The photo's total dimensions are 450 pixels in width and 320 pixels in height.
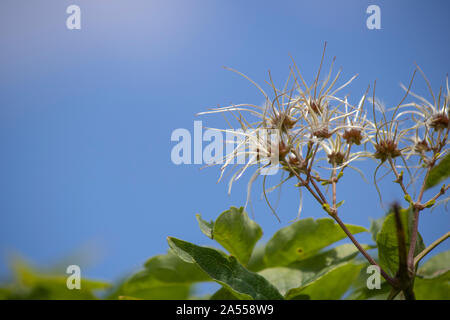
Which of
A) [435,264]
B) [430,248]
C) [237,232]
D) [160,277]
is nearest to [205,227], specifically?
[237,232]

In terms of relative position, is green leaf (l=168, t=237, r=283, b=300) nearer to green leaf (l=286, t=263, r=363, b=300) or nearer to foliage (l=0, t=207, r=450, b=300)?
foliage (l=0, t=207, r=450, b=300)

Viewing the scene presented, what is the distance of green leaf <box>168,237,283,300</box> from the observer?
449 mm

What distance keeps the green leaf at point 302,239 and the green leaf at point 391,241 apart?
0.42ft

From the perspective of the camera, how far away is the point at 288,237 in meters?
0.65

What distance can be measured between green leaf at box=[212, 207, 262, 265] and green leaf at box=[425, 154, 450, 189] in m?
0.26

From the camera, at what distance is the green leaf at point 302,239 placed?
0.62 meters

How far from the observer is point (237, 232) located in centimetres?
58

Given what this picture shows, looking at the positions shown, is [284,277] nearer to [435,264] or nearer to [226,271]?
[226,271]

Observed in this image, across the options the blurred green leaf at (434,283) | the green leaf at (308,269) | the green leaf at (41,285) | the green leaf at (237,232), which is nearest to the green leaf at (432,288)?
the blurred green leaf at (434,283)
